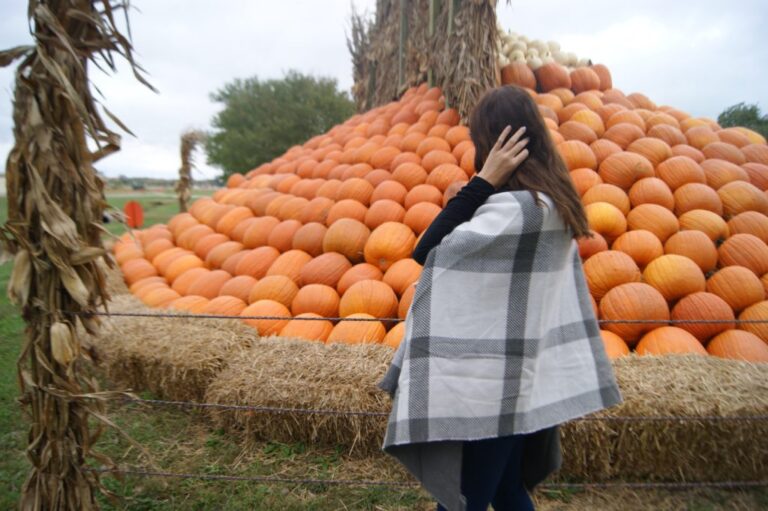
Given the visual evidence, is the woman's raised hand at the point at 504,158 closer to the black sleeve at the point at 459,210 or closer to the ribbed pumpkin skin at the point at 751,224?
the black sleeve at the point at 459,210

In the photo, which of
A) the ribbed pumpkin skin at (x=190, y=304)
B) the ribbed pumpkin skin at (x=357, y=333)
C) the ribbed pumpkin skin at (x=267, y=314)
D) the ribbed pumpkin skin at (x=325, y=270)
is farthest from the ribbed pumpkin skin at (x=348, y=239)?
the ribbed pumpkin skin at (x=190, y=304)

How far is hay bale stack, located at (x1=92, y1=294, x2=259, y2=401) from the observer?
3.67 meters

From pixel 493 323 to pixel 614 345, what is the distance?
2.59 meters

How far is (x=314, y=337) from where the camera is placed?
4.03 meters

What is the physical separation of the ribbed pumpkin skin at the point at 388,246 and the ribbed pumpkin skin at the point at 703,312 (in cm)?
240

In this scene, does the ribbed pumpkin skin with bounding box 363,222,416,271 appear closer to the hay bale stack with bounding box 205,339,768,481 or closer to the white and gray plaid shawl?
the hay bale stack with bounding box 205,339,768,481

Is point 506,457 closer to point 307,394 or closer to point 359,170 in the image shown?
point 307,394

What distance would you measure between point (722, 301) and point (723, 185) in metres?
1.73

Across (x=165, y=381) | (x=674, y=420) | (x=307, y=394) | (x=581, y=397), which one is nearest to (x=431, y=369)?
(x=581, y=397)

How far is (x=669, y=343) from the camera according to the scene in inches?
140

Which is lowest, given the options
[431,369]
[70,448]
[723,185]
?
[70,448]

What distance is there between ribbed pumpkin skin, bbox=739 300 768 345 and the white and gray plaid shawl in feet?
10.4

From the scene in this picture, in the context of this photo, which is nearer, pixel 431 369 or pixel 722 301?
pixel 431 369

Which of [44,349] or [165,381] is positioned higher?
[44,349]
